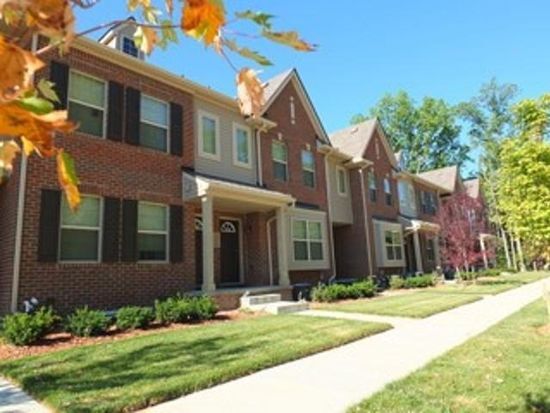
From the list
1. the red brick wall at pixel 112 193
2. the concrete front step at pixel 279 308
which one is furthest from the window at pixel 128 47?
the concrete front step at pixel 279 308

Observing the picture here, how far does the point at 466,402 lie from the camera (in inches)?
192

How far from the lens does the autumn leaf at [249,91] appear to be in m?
1.52

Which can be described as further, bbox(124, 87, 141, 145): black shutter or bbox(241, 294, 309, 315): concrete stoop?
bbox(241, 294, 309, 315): concrete stoop

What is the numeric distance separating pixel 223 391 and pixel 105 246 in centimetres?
677

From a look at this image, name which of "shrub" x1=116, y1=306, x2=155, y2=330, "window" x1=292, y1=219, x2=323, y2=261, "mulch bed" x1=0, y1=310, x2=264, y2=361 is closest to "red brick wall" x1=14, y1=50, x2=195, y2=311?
"mulch bed" x1=0, y1=310, x2=264, y2=361

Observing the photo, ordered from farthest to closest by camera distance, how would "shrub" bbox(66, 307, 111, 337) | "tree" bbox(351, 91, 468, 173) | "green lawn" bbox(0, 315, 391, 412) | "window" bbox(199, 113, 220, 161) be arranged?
"tree" bbox(351, 91, 468, 173) → "window" bbox(199, 113, 220, 161) → "shrub" bbox(66, 307, 111, 337) → "green lawn" bbox(0, 315, 391, 412)

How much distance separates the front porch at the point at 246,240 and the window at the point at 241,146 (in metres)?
1.31

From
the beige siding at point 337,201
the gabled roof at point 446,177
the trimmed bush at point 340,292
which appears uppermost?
the gabled roof at point 446,177

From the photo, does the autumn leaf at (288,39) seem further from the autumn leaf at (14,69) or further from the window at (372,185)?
the window at (372,185)

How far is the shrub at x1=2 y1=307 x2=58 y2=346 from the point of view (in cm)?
813

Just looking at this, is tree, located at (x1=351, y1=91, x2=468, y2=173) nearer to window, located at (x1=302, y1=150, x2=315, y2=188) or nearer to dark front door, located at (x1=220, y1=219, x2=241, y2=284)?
window, located at (x1=302, y1=150, x2=315, y2=188)

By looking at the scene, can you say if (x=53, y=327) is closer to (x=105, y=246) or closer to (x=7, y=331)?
(x=7, y=331)

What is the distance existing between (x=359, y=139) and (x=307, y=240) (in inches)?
352

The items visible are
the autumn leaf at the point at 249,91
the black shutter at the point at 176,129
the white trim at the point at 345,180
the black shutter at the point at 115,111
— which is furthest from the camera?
the white trim at the point at 345,180
